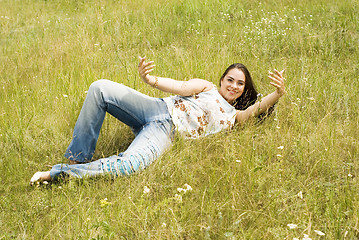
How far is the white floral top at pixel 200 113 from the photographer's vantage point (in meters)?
3.88

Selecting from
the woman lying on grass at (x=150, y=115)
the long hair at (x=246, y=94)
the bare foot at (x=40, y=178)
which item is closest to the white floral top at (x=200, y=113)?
the woman lying on grass at (x=150, y=115)

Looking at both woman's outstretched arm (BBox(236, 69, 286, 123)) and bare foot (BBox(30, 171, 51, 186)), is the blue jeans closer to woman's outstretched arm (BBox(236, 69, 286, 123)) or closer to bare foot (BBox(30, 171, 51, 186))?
bare foot (BBox(30, 171, 51, 186))

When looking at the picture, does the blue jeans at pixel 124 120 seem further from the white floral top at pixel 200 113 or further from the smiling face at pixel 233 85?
the smiling face at pixel 233 85

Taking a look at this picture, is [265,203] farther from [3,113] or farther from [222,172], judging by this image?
[3,113]

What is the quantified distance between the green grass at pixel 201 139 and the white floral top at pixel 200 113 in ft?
0.32

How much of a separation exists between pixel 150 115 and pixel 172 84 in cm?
33

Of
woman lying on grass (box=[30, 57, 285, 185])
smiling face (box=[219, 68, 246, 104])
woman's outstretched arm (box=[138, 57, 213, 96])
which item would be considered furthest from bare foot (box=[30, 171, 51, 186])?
smiling face (box=[219, 68, 246, 104])

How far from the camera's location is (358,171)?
3.29 metres

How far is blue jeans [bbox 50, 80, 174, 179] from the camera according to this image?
3410mm

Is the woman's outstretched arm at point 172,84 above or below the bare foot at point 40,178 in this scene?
above

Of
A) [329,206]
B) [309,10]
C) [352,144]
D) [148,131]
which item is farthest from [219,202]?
[309,10]

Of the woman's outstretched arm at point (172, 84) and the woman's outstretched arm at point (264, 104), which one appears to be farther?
the woman's outstretched arm at point (264, 104)

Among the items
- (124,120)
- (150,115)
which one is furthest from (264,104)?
(124,120)

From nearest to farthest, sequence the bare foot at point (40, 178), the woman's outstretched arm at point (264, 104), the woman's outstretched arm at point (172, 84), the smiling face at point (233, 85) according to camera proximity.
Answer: the bare foot at point (40, 178)
the woman's outstretched arm at point (172, 84)
the woman's outstretched arm at point (264, 104)
the smiling face at point (233, 85)
